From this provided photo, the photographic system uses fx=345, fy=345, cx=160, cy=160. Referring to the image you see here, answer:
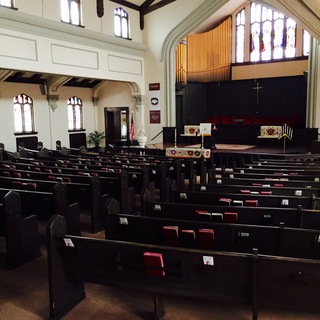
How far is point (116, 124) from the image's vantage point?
16219 millimetres

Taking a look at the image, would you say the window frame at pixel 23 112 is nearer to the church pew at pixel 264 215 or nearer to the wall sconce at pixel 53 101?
the wall sconce at pixel 53 101

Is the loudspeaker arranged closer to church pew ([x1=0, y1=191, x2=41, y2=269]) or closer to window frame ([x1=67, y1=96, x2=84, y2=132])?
window frame ([x1=67, y1=96, x2=84, y2=132])

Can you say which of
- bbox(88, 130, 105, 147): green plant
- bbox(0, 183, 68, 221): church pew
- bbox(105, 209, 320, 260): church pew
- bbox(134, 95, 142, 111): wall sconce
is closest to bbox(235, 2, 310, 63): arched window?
bbox(134, 95, 142, 111): wall sconce

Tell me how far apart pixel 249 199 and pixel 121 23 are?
11997 mm

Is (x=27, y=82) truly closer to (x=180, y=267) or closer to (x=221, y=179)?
(x=221, y=179)

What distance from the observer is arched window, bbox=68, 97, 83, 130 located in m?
15.2

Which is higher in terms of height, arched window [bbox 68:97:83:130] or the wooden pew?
arched window [bbox 68:97:83:130]

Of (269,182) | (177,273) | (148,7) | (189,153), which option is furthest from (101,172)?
(148,7)

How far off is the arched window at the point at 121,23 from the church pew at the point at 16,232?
11385 millimetres

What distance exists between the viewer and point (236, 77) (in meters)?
17.5

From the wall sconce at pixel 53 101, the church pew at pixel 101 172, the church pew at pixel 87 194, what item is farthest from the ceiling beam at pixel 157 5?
the church pew at pixel 87 194

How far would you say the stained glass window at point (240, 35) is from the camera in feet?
56.3

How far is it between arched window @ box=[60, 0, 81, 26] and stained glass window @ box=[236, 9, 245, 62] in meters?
8.63

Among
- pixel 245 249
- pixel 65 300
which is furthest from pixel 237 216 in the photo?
pixel 65 300
